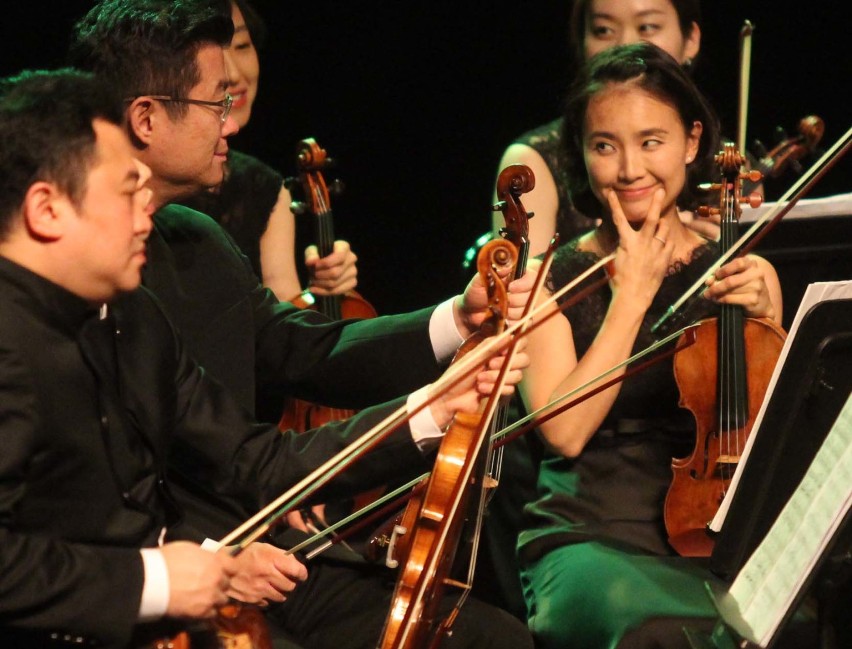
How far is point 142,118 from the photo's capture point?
213 cm

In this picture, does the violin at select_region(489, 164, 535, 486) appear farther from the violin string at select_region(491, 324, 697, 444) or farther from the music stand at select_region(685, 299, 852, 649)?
the music stand at select_region(685, 299, 852, 649)

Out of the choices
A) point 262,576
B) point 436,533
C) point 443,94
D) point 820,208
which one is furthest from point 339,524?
point 443,94

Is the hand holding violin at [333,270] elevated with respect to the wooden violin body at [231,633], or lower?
elevated

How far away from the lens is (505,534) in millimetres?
2564

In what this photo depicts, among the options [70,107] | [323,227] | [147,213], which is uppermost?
[70,107]

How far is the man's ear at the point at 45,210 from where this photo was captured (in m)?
1.54

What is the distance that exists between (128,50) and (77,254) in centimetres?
69

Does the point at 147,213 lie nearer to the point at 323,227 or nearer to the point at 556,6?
the point at 323,227

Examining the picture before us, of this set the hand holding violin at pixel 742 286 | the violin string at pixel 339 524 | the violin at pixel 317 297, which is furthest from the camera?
the violin at pixel 317 297

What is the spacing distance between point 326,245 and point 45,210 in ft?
4.32

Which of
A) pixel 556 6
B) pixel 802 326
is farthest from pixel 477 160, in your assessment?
pixel 802 326

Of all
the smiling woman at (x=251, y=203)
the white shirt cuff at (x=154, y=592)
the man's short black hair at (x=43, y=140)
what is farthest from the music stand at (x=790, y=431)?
the smiling woman at (x=251, y=203)

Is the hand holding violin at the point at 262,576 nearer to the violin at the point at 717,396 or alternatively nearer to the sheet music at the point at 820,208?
the violin at the point at 717,396

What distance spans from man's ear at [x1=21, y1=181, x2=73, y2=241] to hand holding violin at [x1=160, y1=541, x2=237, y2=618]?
1.44ft
